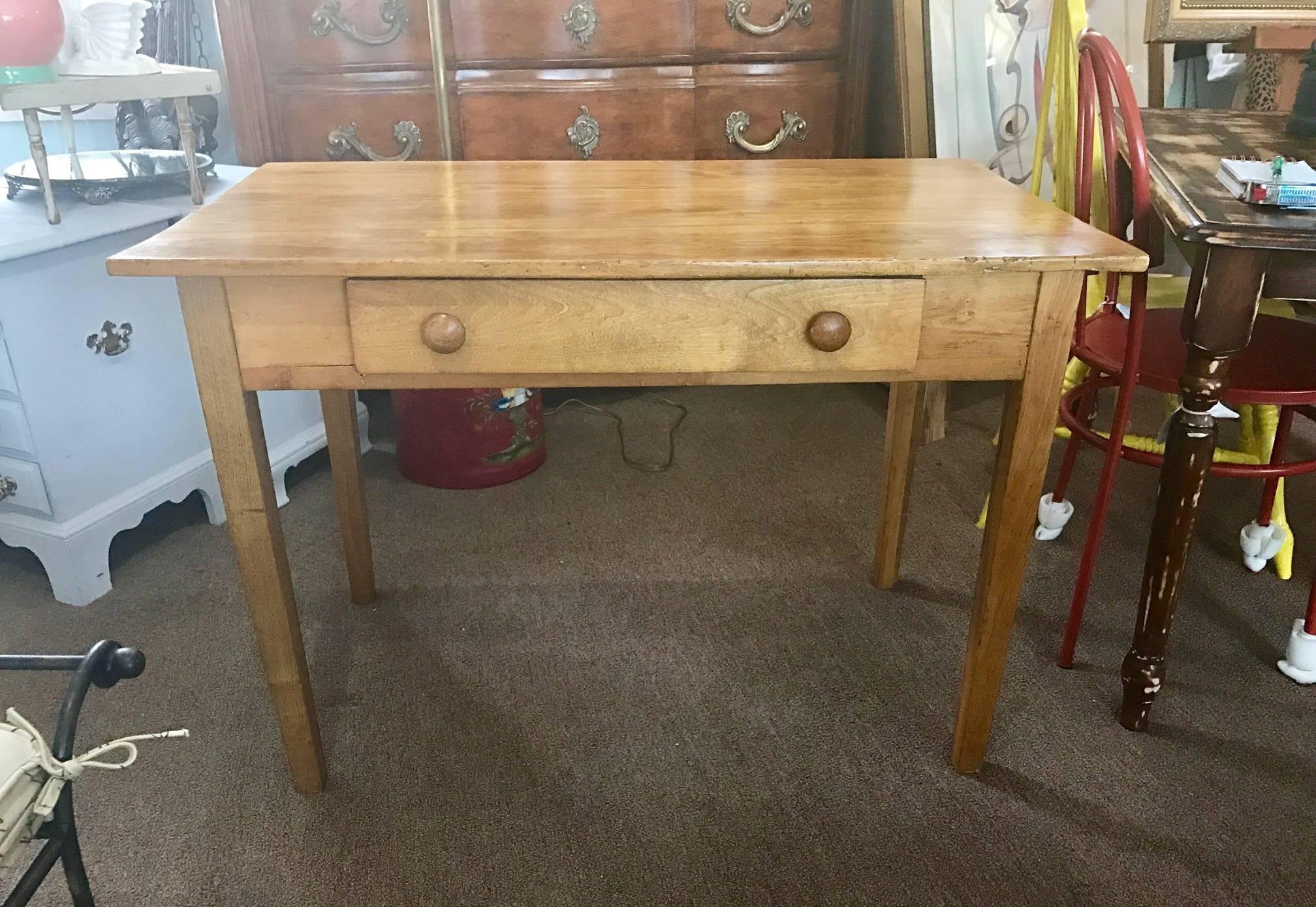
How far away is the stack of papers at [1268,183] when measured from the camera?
1.13 m

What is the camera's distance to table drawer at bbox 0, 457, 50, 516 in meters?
1.59

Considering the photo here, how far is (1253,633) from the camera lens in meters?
1.58

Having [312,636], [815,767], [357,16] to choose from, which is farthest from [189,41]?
[815,767]

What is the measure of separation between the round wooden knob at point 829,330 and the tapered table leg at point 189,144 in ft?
4.09

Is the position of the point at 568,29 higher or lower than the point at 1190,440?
higher


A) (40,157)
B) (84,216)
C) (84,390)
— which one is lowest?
(84,390)

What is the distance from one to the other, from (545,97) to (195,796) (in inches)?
59.5

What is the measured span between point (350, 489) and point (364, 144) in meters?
0.96

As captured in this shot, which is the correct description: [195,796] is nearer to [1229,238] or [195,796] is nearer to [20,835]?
[20,835]

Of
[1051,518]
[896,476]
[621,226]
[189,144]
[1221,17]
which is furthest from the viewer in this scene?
[1221,17]

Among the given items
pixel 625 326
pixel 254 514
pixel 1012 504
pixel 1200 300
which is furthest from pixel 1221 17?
pixel 254 514

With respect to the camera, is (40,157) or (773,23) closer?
(40,157)

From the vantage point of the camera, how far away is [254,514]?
42.3 inches

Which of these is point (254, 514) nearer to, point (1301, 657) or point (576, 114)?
point (576, 114)
